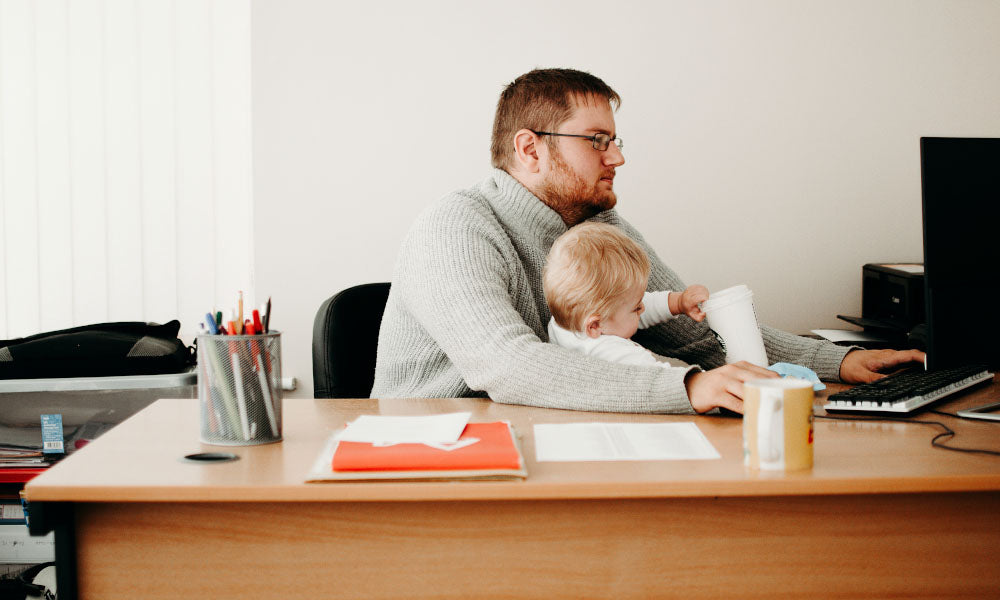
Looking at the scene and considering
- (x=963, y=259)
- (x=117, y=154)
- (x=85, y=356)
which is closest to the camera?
(x=963, y=259)

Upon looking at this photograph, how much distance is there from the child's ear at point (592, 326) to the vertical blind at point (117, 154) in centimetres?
135

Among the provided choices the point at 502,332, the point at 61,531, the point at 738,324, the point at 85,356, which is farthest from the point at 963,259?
the point at 85,356

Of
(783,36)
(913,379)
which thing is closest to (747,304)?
(913,379)

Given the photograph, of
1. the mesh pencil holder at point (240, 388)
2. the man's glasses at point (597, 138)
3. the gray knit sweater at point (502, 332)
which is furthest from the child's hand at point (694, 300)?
the mesh pencil holder at point (240, 388)

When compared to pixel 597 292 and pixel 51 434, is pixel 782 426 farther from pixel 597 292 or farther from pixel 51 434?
pixel 51 434

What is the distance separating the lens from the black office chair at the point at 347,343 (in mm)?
1642

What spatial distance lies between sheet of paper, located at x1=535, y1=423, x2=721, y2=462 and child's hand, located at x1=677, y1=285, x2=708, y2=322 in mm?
436

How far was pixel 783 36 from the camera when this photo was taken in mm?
2451

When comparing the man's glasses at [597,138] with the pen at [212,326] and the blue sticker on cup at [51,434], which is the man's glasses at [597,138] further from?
the blue sticker on cup at [51,434]

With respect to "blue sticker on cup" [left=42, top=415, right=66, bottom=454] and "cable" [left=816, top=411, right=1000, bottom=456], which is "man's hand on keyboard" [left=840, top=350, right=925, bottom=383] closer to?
"cable" [left=816, top=411, right=1000, bottom=456]

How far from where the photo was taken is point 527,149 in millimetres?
1723

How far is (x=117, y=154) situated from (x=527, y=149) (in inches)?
51.0

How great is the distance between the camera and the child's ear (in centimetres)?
143

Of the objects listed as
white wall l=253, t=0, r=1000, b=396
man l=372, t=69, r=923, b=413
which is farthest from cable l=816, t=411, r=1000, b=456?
white wall l=253, t=0, r=1000, b=396
